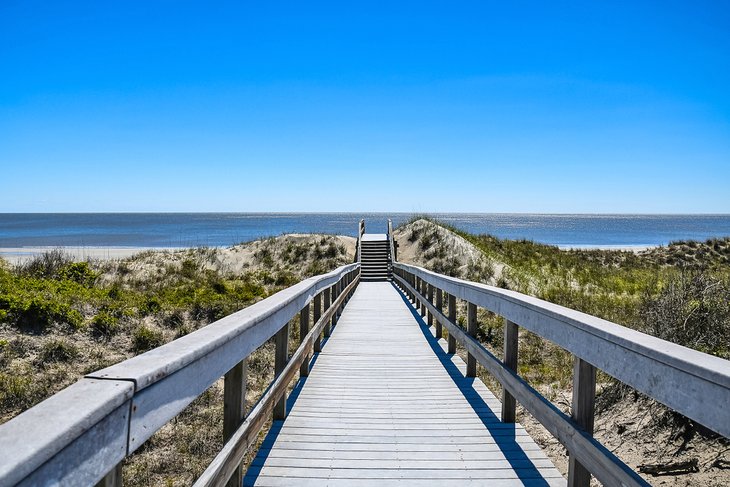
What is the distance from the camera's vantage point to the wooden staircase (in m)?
25.1

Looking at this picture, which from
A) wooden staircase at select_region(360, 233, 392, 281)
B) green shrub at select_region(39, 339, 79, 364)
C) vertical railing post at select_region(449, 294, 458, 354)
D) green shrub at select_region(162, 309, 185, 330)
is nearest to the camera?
vertical railing post at select_region(449, 294, 458, 354)

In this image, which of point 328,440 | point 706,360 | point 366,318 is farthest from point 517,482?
point 366,318

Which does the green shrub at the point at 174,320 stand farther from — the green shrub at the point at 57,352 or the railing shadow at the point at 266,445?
the railing shadow at the point at 266,445

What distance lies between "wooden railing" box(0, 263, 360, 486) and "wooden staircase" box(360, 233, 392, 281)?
21.8 m

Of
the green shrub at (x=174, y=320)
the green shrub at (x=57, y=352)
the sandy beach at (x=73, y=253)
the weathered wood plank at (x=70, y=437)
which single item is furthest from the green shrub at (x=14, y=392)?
the sandy beach at (x=73, y=253)

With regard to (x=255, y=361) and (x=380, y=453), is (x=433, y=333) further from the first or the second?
(x=380, y=453)

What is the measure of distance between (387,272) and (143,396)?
24218 mm

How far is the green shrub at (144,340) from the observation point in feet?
30.0

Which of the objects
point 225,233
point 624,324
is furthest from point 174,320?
point 225,233

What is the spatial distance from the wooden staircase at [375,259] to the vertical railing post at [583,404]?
21.8 metres

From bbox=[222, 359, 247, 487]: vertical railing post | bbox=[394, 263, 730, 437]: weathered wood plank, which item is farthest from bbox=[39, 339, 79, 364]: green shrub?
bbox=[394, 263, 730, 437]: weathered wood plank

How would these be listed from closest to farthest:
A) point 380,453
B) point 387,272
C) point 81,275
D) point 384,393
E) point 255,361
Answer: point 380,453, point 384,393, point 255,361, point 81,275, point 387,272

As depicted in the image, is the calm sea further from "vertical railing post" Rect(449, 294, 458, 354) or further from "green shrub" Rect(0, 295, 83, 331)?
"vertical railing post" Rect(449, 294, 458, 354)

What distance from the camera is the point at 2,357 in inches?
304
